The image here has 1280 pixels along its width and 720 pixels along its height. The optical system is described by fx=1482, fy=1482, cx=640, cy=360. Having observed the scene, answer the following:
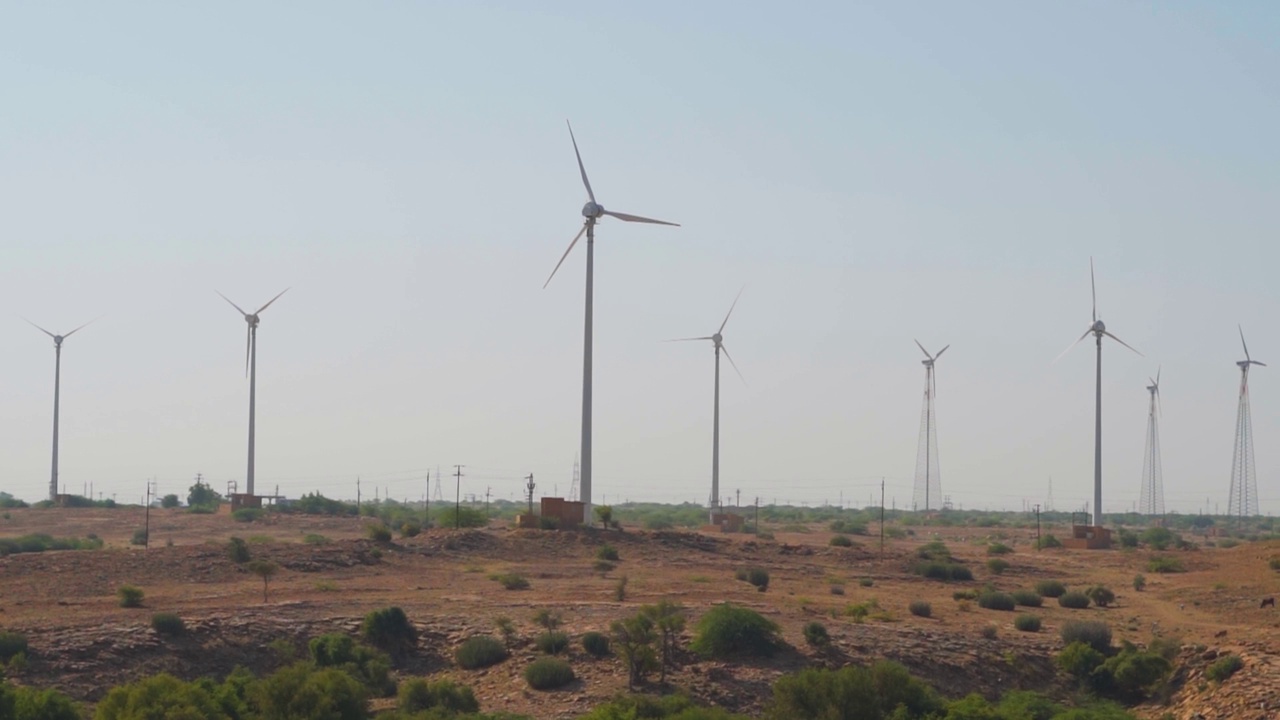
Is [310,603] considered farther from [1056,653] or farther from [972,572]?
[972,572]

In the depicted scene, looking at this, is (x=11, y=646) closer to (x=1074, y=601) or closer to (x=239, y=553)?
(x=239, y=553)

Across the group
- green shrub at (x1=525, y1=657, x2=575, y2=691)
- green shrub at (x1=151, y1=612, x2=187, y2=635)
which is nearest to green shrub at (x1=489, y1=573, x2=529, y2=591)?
green shrub at (x1=525, y1=657, x2=575, y2=691)

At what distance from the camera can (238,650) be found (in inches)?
2000

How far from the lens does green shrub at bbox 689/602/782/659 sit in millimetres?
51344

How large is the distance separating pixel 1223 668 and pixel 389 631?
29070 millimetres

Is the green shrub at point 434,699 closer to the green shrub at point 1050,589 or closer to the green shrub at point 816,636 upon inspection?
the green shrub at point 816,636

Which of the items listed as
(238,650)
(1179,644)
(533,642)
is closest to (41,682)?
(238,650)

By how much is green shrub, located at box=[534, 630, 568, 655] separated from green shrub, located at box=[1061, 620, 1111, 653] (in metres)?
19.1

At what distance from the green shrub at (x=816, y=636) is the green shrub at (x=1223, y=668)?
13.0m

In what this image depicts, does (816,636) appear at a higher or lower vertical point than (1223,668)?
higher

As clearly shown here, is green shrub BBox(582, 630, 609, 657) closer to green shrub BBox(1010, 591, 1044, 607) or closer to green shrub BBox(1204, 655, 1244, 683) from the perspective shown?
green shrub BBox(1204, 655, 1244, 683)

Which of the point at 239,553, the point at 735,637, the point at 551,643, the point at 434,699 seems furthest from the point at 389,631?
the point at 239,553

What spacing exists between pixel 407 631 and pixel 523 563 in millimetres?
24375

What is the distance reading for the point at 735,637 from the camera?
169ft
